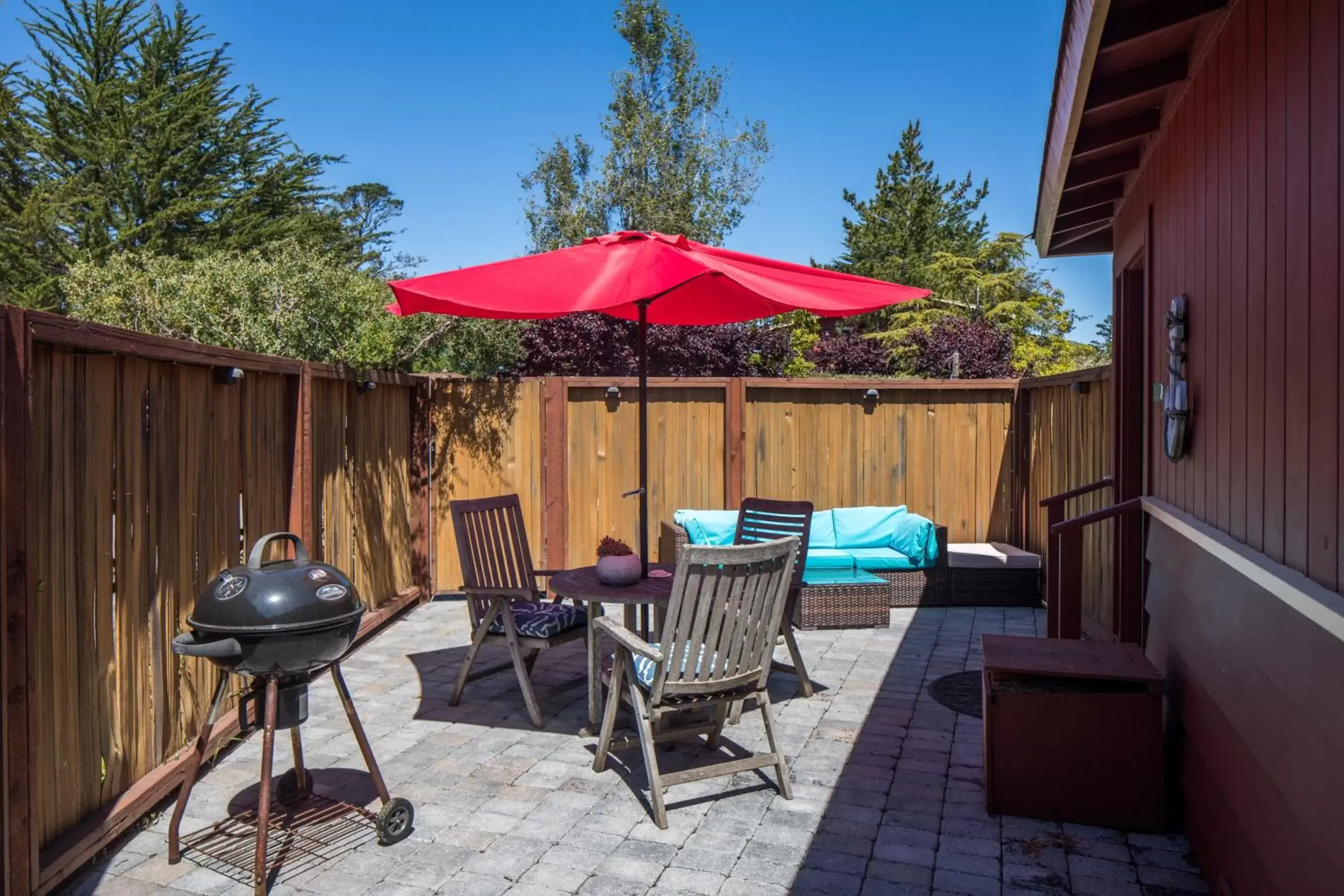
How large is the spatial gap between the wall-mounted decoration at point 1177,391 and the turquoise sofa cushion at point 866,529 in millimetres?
3589

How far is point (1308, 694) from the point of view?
1785mm

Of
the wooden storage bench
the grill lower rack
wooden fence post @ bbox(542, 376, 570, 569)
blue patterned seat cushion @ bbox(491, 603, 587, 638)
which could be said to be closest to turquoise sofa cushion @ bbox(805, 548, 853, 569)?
wooden fence post @ bbox(542, 376, 570, 569)

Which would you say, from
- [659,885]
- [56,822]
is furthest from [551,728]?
[56,822]

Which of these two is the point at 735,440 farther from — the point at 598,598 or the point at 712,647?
the point at 712,647

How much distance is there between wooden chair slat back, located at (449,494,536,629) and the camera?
4.49 m

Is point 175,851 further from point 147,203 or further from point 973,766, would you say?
point 147,203

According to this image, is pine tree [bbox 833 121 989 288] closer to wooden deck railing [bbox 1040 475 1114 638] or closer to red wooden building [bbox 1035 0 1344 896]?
wooden deck railing [bbox 1040 475 1114 638]

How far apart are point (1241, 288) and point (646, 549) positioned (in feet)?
8.79

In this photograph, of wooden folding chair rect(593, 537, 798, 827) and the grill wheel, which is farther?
wooden folding chair rect(593, 537, 798, 827)

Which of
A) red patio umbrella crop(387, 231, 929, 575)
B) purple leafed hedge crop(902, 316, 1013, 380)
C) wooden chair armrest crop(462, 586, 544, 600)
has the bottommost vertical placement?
wooden chair armrest crop(462, 586, 544, 600)

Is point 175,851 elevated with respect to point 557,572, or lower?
lower

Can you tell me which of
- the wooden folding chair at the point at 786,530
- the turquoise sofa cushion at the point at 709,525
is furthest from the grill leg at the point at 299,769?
the turquoise sofa cushion at the point at 709,525

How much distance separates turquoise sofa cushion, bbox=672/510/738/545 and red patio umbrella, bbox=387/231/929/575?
7.08ft

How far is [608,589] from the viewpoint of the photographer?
4133 millimetres
